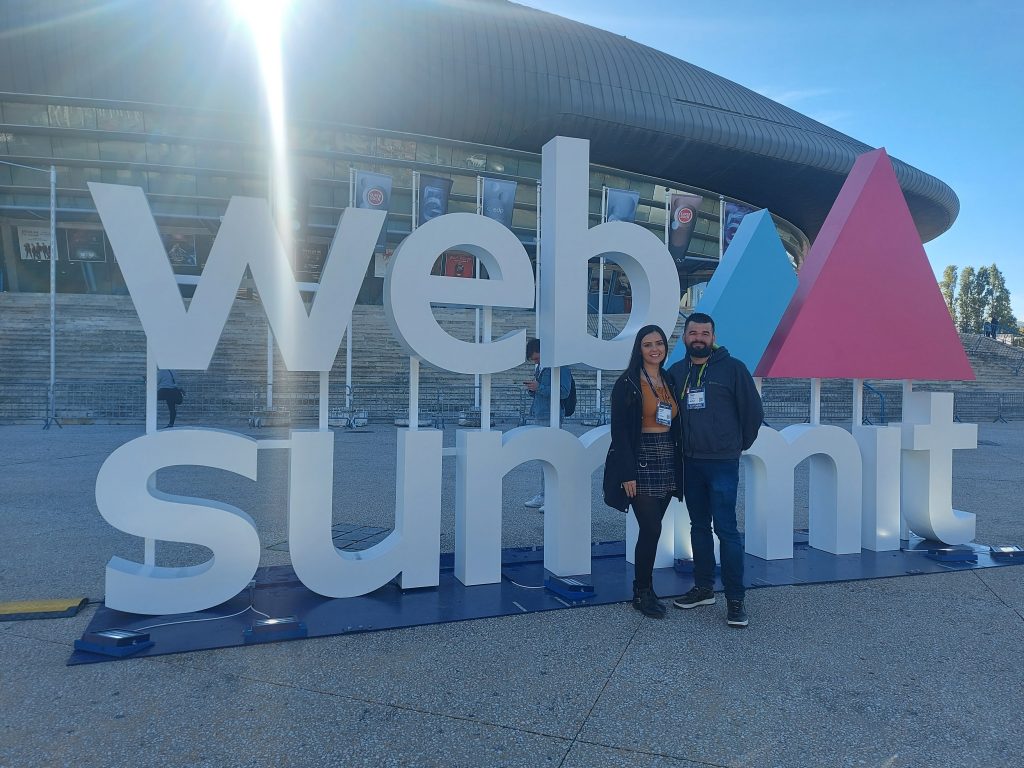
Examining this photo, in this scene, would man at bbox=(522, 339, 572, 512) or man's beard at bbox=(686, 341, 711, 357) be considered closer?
man's beard at bbox=(686, 341, 711, 357)

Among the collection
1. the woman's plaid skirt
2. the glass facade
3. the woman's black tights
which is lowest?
the woman's black tights

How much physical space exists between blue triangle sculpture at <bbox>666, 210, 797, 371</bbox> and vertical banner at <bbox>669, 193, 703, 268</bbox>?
1715 centimetres

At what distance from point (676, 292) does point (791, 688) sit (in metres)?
3.07

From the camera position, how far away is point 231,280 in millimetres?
4516

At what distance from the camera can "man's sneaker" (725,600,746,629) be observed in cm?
414

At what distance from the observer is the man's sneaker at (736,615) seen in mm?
4137

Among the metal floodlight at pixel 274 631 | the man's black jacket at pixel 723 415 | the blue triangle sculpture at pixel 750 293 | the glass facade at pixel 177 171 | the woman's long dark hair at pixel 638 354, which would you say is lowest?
the metal floodlight at pixel 274 631

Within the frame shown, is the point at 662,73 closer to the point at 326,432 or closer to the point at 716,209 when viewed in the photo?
the point at 716,209

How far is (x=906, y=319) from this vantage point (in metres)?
6.18

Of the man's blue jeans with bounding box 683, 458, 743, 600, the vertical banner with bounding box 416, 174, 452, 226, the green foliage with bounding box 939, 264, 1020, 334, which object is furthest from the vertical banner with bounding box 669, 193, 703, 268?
the green foliage with bounding box 939, 264, 1020, 334

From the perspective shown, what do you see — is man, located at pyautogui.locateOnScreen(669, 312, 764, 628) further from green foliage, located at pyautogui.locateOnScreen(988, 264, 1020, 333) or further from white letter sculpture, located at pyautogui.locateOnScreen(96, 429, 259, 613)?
green foliage, located at pyautogui.locateOnScreen(988, 264, 1020, 333)

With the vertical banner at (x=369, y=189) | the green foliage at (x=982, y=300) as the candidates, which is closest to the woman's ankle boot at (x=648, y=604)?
the vertical banner at (x=369, y=189)

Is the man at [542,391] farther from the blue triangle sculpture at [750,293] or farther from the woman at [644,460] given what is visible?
the woman at [644,460]

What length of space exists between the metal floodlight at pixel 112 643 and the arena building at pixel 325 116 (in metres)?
26.5
